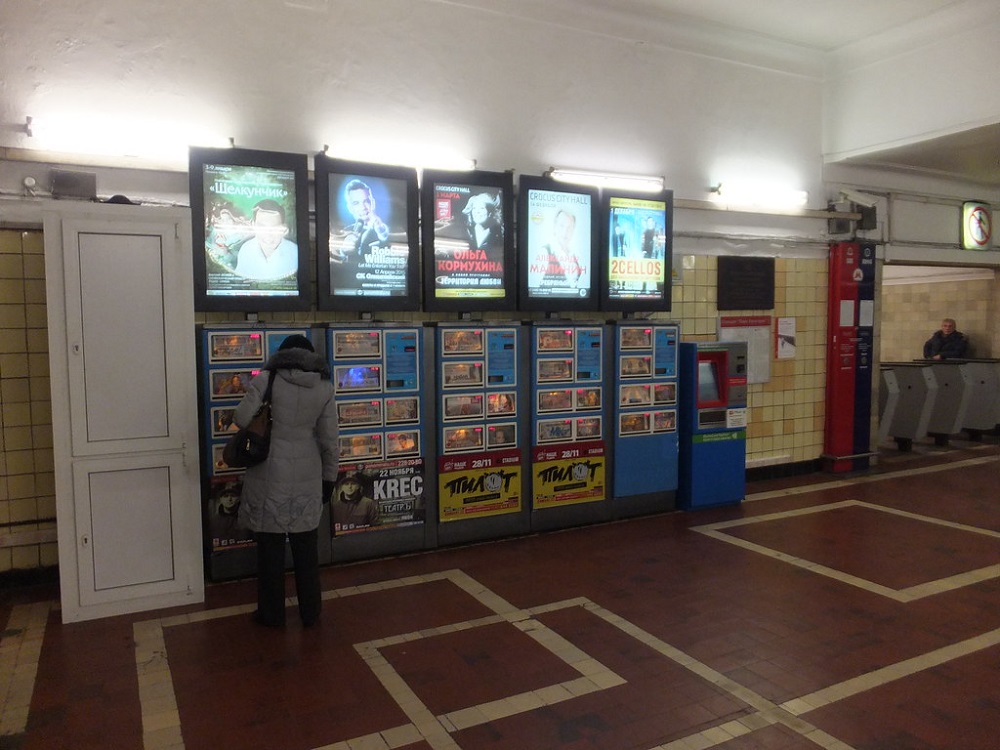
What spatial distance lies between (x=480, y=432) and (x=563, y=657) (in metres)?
2.40

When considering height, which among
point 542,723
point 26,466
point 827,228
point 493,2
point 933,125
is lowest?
point 542,723

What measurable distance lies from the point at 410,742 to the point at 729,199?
6697 mm

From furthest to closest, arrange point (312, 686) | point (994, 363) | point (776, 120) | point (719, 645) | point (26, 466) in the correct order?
1. point (994, 363)
2. point (776, 120)
3. point (26, 466)
4. point (719, 645)
5. point (312, 686)

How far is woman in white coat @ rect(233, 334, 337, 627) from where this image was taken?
434 cm

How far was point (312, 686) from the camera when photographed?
147 inches

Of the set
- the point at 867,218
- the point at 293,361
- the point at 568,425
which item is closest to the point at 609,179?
the point at 568,425

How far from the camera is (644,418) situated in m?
6.92

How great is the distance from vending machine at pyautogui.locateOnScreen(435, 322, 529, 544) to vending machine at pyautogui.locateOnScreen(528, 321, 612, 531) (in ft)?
0.46

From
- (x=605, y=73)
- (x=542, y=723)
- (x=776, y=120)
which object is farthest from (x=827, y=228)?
(x=542, y=723)

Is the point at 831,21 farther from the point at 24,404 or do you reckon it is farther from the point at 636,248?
the point at 24,404

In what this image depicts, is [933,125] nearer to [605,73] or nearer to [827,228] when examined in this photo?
[827,228]

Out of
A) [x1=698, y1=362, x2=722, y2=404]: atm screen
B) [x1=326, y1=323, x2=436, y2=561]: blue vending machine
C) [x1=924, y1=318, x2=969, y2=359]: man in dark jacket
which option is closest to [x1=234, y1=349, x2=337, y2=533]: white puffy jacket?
[x1=326, y1=323, x2=436, y2=561]: blue vending machine

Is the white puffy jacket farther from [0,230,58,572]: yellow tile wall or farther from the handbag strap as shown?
[0,230,58,572]: yellow tile wall

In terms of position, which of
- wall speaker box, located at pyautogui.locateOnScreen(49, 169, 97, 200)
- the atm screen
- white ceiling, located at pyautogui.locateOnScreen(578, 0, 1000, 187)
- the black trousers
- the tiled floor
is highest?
white ceiling, located at pyautogui.locateOnScreen(578, 0, 1000, 187)
